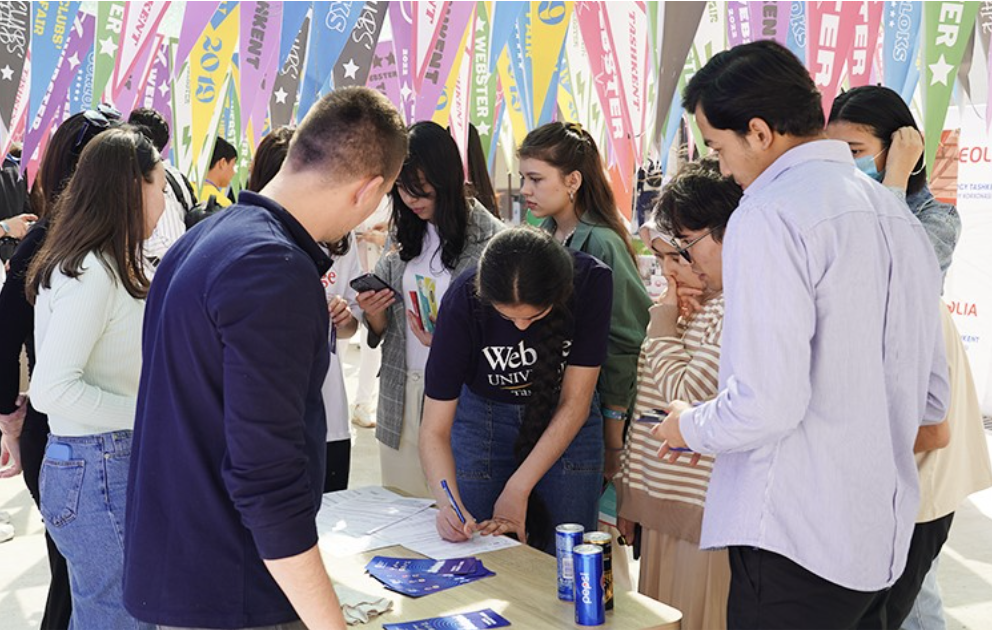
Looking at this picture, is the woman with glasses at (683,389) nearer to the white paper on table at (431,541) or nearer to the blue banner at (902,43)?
the white paper on table at (431,541)

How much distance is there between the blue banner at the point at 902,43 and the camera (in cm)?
376

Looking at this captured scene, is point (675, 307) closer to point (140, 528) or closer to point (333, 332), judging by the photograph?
point (333, 332)

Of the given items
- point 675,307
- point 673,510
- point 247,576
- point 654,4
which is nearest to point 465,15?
point 654,4

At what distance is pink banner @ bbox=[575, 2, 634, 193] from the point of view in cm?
432

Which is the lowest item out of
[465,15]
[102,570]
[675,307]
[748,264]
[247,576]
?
[102,570]

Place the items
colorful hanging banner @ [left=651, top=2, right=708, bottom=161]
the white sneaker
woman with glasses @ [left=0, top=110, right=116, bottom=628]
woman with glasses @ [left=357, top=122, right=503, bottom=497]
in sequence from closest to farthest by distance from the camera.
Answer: woman with glasses @ [left=0, top=110, right=116, bottom=628] → woman with glasses @ [left=357, top=122, right=503, bottom=497] → colorful hanging banner @ [left=651, top=2, right=708, bottom=161] → the white sneaker

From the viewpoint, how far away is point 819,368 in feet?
4.91

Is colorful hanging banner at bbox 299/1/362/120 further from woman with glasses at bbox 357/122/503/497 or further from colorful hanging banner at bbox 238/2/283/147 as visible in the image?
woman with glasses at bbox 357/122/503/497

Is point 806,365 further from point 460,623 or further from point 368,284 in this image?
point 368,284

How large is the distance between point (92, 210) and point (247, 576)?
1033 mm

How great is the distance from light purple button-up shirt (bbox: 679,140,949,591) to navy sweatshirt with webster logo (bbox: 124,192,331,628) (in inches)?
24.3

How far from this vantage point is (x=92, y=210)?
208cm

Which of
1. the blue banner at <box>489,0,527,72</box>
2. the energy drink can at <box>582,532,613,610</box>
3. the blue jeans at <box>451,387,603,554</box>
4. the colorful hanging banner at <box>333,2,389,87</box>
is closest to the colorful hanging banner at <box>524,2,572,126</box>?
the blue banner at <box>489,0,527,72</box>

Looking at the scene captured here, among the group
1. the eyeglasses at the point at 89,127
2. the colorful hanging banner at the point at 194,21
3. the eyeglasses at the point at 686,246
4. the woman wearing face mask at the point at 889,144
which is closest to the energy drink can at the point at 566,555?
the eyeglasses at the point at 686,246
